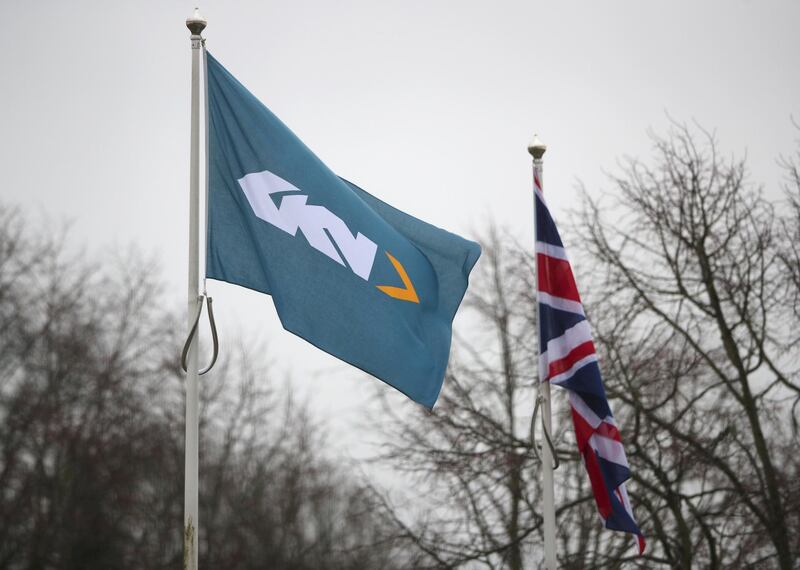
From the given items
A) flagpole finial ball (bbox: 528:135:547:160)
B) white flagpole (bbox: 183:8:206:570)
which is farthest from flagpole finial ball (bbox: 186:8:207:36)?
flagpole finial ball (bbox: 528:135:547:160)

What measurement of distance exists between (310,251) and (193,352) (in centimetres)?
127

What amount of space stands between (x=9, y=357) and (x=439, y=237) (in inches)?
687

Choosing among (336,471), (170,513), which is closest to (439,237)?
(170,513)

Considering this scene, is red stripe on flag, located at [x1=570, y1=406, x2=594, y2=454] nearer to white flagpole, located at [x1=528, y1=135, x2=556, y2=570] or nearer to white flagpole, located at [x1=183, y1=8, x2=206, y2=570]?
white flagpole, located at [x1=528, y1=135, x2=556, y2=570]

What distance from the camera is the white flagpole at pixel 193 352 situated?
7.10 m

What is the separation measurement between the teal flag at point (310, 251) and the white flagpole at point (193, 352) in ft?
0.68

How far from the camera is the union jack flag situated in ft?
32.9

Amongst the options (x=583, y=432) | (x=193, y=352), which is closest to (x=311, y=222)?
(x=193, y=352)

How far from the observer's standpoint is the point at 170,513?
2964 cm

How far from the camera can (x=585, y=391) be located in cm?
1008

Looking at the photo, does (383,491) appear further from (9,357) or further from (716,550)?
(9,357)

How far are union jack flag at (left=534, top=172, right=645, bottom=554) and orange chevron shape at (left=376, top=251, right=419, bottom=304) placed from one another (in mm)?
1840

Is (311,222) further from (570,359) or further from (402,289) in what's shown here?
(570,359)

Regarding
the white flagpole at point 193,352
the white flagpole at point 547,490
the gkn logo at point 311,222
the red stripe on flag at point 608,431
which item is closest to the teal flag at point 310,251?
the gkn logo at point 311,222
